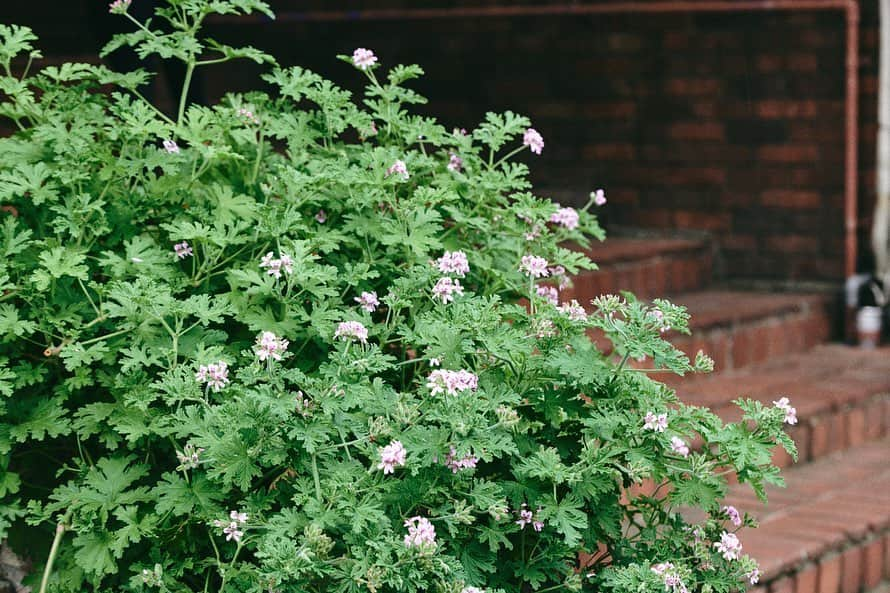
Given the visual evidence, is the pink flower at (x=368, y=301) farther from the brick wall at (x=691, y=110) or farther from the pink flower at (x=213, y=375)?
the brick wall at (x=691, y=110)

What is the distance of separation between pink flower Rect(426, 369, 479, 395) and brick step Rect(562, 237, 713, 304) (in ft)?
6.82

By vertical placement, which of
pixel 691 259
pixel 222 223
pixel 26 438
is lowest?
pixel 691 259

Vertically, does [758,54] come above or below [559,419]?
above

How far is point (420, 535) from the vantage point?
1.86 metres

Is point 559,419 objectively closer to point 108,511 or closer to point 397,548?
point 397,548

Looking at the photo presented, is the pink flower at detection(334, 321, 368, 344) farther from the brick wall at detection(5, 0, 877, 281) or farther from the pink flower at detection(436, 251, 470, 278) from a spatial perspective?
the brick wall at detection(5, 0, 877, 281)

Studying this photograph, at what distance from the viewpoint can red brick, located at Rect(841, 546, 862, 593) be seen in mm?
3076

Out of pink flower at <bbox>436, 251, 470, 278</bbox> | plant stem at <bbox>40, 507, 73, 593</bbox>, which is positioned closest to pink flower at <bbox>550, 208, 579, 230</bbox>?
pink flower at <bbox>436, 251, 470, 278</bbox>

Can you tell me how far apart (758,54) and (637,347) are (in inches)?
127

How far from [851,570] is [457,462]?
1.53 meters

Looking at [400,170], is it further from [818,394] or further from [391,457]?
[818,394]

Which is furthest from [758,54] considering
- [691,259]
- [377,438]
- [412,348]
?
[377,438]

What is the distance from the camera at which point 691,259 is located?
4965 mm

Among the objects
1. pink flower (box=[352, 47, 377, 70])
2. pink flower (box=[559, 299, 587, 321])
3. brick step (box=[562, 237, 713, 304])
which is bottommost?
brick step (box=[562, 237, 713, 304])
